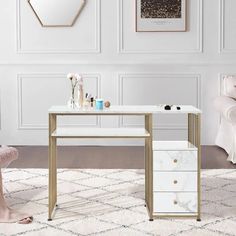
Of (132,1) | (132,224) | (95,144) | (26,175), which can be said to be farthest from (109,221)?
(132,1)

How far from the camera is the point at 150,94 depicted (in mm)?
6617

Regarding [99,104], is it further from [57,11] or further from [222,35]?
[222,35]

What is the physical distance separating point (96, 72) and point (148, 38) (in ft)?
2.43

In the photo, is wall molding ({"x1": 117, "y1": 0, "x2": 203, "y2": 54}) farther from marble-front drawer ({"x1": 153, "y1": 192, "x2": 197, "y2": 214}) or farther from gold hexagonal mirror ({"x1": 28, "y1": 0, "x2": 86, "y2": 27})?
marble-front drawer ({"x1": 153, "y1": 192, "x2": 197, "y2": 214})

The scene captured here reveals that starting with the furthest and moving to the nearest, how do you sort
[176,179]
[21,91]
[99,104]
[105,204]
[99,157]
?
[21,91] → [99,157] → [105,204] → [99,104] → [176,179]

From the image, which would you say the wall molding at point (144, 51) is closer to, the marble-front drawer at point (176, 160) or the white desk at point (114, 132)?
the white desk at point (114, 132)

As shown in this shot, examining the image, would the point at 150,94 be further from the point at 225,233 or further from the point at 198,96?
the point at 225,233

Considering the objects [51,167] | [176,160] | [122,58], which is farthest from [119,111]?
[122,58]

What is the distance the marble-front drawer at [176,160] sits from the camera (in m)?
3.51

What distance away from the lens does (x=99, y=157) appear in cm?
588

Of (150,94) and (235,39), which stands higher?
(235,39)

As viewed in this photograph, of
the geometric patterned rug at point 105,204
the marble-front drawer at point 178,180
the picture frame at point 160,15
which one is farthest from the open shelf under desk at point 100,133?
the picture frame at point 160,15

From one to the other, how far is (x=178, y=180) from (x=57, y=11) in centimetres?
362

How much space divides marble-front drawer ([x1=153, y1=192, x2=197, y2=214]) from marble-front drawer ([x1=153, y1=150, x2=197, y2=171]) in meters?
0.17
